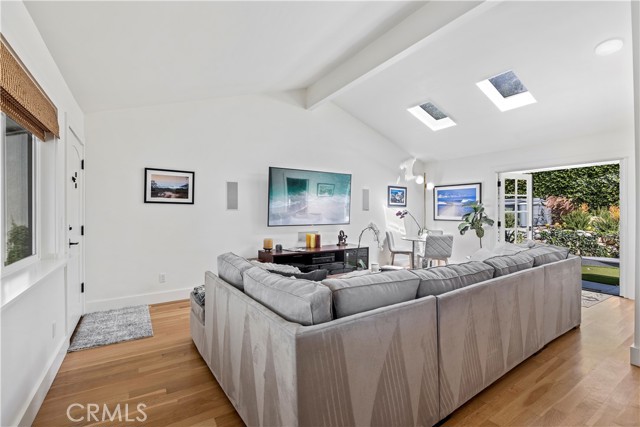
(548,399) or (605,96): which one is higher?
(605,96)

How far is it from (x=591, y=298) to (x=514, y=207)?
199 cm

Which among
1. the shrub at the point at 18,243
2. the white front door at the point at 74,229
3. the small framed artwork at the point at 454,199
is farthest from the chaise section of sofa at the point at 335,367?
the small framed artwork at the point at 454,199

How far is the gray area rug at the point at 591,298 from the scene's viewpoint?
3.89 metres

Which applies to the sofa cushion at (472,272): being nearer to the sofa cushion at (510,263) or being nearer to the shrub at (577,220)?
the sofa cushion at (510,263)

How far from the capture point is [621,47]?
3117 millimetres

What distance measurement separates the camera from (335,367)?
1.28m

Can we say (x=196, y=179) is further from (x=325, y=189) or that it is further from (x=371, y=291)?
(x=371, y=291)

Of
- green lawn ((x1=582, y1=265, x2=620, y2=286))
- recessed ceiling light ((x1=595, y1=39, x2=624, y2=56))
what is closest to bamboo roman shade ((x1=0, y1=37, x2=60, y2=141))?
recessed ceiling light ((x1=595, y1=39, x2=624, y2=56))

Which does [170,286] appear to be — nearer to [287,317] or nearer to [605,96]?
[287,317]

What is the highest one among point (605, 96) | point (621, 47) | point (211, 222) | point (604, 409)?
point (621, 47)

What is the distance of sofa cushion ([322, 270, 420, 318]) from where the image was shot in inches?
57.2

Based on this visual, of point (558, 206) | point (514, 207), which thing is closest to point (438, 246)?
point (514, 207)

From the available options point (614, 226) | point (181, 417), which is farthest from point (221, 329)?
point (614, 226)

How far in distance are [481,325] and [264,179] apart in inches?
137
